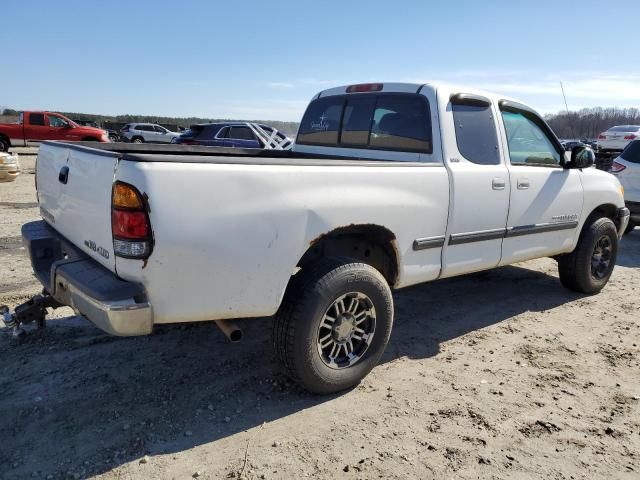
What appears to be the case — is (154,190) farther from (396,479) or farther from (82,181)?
(396,479)

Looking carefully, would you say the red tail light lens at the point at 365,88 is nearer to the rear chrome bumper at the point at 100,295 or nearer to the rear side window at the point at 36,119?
the rear chrome bumper at the point at 100,295

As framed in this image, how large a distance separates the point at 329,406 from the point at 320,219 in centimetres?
116

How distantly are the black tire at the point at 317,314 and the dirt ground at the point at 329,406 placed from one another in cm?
17

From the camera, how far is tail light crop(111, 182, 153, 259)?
2.38m

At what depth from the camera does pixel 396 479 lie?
97.2 inches

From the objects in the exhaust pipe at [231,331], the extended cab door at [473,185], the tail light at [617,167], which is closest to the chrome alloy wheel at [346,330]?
the exhaust pipe at [231,331]

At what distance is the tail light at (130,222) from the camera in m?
2.38

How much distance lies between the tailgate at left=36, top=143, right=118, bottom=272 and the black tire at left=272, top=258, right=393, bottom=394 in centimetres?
102

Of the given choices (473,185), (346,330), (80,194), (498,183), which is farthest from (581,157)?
(80,194)

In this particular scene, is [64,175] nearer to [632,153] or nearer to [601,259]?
[601,259]

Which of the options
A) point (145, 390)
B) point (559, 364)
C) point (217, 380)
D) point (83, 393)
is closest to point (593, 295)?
point (559, 364)

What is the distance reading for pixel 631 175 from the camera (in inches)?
332

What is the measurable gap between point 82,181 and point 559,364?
3.48 m

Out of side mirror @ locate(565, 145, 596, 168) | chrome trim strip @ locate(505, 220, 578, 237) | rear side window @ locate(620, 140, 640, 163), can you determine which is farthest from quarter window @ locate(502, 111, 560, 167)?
rear side window @ locate(620, 140, 640, 163)
